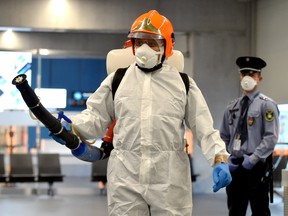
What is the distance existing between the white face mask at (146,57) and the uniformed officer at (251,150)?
218 cm

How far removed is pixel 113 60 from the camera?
3.82m

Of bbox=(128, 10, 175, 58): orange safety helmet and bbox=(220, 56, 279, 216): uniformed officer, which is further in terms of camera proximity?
bbox=(220, 56, 279, 216): uniformed officer

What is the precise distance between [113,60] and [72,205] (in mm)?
5745

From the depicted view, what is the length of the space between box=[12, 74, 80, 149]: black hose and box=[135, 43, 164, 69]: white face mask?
0.53 m

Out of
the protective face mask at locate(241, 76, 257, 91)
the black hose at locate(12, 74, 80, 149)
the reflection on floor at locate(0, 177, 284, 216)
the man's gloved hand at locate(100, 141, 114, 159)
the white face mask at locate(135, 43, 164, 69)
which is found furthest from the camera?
the reflection on floor at locate(0, 177, 284, 216)

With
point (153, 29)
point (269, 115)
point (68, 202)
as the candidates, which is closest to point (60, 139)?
point (153, 29)

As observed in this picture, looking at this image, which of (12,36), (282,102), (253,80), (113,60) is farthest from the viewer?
(12,36)

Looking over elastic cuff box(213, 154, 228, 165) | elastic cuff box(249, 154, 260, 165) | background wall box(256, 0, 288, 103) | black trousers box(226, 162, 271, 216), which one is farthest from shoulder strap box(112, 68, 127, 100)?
background wall box(256, 0, 288, 103)

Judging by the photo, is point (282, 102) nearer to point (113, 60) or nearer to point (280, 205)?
point (280, 205)

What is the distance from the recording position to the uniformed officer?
Result: 542cm

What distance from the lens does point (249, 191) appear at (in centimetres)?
545

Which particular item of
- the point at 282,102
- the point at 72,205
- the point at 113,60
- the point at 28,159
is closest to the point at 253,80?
the point at 113,60

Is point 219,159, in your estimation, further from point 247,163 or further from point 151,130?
point 247,163

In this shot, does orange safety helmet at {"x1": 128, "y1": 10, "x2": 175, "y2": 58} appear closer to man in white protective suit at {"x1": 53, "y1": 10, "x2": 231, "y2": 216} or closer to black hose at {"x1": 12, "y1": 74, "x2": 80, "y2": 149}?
man in white protective suit at {"x1": 53, "y1": 10, "x2": 231, "y2": 216}
